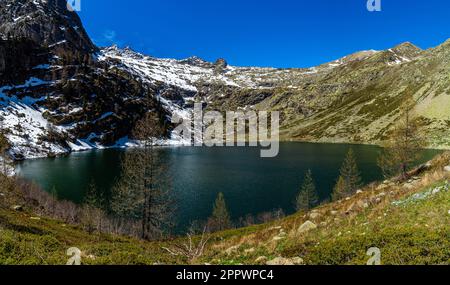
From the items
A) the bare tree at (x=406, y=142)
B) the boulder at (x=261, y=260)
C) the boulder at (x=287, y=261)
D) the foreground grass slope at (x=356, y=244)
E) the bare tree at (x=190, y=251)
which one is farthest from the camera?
the bare tree at (x=406, y=142)

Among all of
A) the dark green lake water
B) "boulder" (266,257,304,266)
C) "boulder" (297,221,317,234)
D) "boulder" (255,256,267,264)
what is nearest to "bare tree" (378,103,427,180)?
"boulder" (297,221,317,234)

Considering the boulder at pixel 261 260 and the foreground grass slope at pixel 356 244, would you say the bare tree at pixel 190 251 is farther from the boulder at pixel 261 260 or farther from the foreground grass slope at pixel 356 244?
the boulder at pixel 261 260

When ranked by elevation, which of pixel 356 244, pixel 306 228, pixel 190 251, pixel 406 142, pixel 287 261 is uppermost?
pixel 406 142

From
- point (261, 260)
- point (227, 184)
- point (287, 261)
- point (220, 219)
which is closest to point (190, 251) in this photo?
point (261, 260)

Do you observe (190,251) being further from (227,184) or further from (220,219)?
(227,184)

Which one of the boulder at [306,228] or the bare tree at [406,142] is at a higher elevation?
the bare tree at [406,142]

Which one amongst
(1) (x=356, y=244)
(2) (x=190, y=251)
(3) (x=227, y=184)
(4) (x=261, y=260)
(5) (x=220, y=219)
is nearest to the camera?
(1) (x=356, y=244)

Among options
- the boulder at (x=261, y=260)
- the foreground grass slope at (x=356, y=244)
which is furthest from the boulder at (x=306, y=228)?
the boulder at (x=261, y=260)

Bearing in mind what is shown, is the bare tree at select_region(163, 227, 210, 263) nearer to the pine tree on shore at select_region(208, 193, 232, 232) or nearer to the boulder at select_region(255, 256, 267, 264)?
the boulder at select_region(255, 256, 267, 264)

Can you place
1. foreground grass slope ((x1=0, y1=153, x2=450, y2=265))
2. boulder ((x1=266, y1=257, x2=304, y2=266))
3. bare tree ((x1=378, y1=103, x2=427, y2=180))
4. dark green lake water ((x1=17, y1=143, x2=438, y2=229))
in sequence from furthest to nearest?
dark green lake water ((x1=17, y1=143, x2=438, y2=229)) → bare tree ((x1=378, y1=103, x2=427, y2=180)) → boulder ((x1=266, y1=257, x2=304, y2=266)) → foreground grass slope ((x1=0, y1=153, x2=450, y2=265))

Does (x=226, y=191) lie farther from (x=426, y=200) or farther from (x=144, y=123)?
(x=426, y=200)

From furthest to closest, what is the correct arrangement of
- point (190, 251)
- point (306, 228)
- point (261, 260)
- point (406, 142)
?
point (406, 142), point (306, 228), point (190, 251), point (261, 260)

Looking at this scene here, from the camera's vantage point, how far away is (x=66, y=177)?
117812mm

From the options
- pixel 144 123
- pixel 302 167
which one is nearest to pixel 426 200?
pixel 144 123
